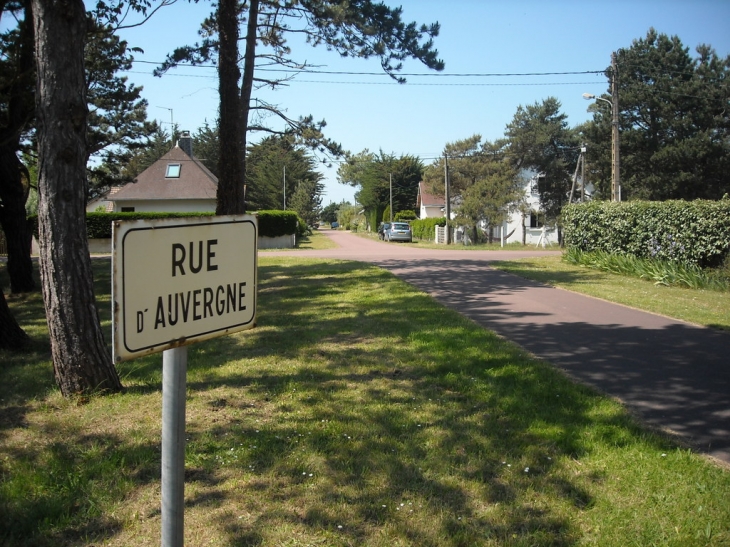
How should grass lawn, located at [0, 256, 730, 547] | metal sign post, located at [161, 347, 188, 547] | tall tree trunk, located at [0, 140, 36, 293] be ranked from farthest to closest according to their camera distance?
tall tree trunk, located at [0, 140, 36, 293] → grass lawn, located at [0, 256, 730, 547] → metal sign post, located at [161, 347, 188, 547]

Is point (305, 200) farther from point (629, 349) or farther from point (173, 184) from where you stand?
point (629, 349)

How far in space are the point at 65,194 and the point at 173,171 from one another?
132 feet

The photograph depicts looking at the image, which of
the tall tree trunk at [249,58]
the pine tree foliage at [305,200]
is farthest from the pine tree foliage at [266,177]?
the tall tree trunk at [249,58]

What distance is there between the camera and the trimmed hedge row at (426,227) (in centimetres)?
5134

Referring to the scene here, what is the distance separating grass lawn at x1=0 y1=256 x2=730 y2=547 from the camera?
353 cm

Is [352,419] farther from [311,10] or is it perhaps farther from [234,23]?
[311,10]

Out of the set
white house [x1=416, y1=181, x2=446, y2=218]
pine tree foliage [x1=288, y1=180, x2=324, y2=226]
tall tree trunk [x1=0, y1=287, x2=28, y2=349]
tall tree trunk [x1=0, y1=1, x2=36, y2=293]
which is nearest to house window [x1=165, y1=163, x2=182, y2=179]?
pine tree foliage [x1=288, y1=180, x2=324, y2=226]

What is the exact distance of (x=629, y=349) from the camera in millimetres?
8016

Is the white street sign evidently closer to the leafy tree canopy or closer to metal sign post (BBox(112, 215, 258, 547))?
metal sign post (BBox(112, 215, 258, 547))

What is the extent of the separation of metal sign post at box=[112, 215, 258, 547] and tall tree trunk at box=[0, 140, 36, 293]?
13703mm

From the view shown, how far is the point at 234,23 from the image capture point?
41.0 feet

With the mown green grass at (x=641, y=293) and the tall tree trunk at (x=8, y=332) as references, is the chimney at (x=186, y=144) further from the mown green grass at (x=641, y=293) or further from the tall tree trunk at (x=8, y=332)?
the tall tree trunk at (x=8, y=332)

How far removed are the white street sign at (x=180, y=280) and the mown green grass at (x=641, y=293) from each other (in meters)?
9.16

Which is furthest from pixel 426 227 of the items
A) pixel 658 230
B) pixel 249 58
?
pixel 249 58
